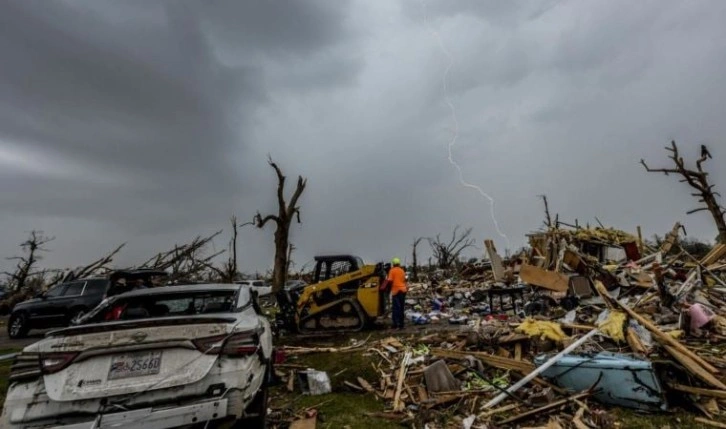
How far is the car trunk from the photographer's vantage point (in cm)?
329

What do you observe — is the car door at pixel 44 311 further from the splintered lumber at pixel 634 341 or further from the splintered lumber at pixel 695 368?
the splintered lumber at pixel 695 368

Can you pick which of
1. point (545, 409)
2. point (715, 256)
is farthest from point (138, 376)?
point (715, 256)

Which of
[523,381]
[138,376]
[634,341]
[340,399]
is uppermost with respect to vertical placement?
[138,376]

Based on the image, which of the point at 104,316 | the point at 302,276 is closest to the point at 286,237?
the point at 302,276

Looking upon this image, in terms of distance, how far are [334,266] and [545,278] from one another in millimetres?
6829

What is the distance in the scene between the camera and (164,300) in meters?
5.23

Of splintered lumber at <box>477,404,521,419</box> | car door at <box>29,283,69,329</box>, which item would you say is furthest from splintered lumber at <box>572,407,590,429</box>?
car door at <box>29,283,69,329</box>

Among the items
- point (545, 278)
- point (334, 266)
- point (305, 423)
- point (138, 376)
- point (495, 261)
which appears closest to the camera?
point (138, 376)

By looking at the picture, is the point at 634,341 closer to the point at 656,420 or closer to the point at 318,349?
the point at 656,420

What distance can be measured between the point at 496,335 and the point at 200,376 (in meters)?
5.84

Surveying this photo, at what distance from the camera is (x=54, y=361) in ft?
11.0

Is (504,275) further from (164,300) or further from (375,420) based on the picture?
(164,300)

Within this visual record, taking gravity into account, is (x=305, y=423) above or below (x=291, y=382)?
below

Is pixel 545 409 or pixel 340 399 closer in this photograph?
pixel 545 409
